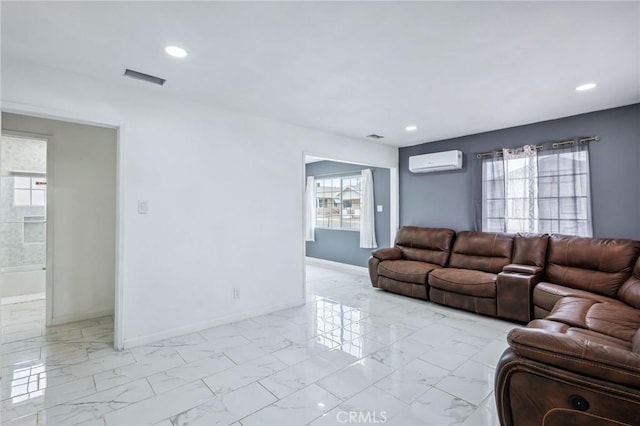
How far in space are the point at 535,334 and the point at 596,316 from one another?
1600mm

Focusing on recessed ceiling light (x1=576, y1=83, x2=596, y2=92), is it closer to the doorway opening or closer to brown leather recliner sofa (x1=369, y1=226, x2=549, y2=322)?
brown leather recliner sofa (x1=369, y1=226, x2=549, y2=322)

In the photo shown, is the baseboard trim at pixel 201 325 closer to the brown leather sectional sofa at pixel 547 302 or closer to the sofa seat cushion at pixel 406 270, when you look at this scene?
the sofa seat cushion at pixel 406 270

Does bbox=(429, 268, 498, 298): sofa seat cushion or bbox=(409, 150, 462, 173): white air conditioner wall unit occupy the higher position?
bbox=(409, 150, 462, 173): white air conditioner wall unit

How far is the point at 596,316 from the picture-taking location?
2.47 m

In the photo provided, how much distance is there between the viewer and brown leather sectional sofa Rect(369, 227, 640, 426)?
128cm

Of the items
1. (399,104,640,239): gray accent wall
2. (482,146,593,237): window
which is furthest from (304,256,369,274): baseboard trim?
(482,146,593,237): window

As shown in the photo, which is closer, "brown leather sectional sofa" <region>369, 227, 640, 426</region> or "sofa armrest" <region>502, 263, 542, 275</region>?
"brown leather sectional sofa" <region>369, 227, 640, 426</region>

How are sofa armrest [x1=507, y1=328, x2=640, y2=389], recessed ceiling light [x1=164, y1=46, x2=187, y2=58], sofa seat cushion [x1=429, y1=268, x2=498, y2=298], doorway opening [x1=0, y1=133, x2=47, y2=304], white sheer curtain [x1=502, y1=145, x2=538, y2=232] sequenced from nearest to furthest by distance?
sofa armrest [x1=507, y1=328, x2=640, y2=389], recessed ceiling light [x1=164, y1=46, x2=187, y2=58], sofa seat cushion [x1=429, y1=268, x2=498, y2=298], white sheer curtain [x1=502, y1=145, x2=538, y2=232], doorway opening [x1=0, y1=133, x2=47, y2=304]

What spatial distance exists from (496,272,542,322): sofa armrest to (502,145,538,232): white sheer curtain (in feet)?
2.91

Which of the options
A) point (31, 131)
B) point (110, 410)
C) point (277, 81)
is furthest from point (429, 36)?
point (31, 131)

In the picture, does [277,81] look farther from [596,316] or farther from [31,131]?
[596,316]

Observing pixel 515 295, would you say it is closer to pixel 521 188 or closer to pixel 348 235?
pixel 521 188

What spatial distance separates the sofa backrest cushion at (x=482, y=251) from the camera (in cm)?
420

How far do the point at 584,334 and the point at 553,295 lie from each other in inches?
49.7
